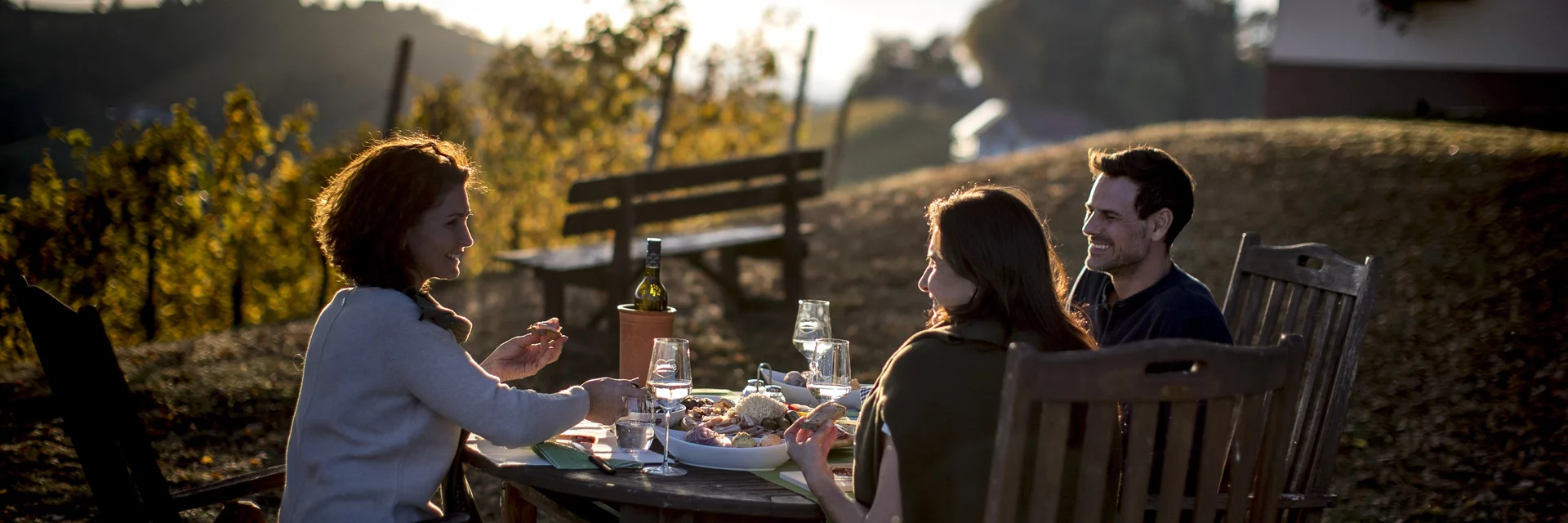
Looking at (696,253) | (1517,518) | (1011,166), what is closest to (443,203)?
(1517,518)

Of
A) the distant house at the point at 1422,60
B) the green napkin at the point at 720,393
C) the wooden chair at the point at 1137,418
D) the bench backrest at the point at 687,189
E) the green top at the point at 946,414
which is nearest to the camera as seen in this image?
the wooden chair at the point at 1137,418

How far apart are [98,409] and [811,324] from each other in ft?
5.62

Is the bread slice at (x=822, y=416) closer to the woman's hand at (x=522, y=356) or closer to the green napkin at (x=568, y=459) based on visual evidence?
the green napkin at (x=568, y=459)

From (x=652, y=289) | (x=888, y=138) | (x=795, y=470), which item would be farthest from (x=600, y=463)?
(x=888, y=138)

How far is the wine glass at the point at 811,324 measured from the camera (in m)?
3.19

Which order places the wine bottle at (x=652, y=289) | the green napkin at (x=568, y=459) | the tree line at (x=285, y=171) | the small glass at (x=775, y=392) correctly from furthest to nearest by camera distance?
1. the tree line at (x=285, y=171)
2. the wine bottle at (x=652, y=289)
3. the small glass at (x=775, y=392)
4. the green napkin at (x=568, y=459)

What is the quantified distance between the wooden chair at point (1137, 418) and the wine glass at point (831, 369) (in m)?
0.77

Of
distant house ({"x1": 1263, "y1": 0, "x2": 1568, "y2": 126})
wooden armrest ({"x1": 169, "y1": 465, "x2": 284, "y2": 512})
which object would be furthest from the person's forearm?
distant house ({"x1": 1263, "y1": 0, "x2": 1568, "y2": 126})

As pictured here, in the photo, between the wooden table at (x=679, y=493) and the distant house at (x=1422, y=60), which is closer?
the wooden table at (x=679, y=493)

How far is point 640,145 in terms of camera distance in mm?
15117

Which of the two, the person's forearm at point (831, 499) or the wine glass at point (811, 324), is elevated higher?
the wine glass at point (811, 324)

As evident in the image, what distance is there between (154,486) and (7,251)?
542 cm

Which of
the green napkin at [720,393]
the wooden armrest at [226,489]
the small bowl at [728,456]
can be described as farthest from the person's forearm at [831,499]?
the wooden armrest at [226,489]

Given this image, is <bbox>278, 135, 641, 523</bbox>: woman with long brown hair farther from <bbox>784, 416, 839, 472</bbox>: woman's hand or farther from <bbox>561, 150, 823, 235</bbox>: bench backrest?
<bbox>561, 150, 823, 235</bbox>: bench backrest
